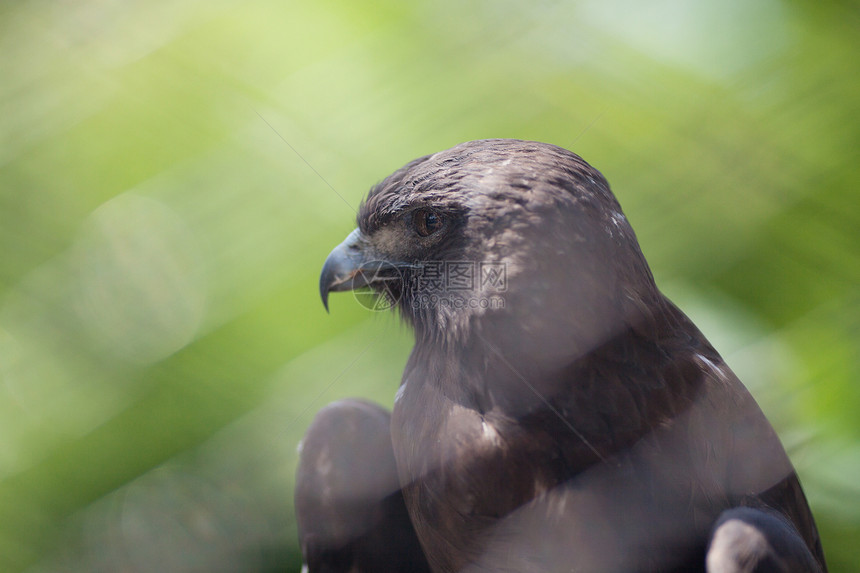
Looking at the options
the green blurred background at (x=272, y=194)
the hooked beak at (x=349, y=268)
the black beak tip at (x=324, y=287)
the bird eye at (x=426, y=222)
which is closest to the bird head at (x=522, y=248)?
the bird eye at (x=426, y=222)

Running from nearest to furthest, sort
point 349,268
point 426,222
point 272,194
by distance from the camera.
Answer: point 426,222 < point 349,268 < point 272,194

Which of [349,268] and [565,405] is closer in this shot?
[565,405]

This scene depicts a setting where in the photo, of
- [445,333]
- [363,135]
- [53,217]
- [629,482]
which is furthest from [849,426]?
[53,217]

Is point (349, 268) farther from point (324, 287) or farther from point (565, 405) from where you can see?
point (565, 405)

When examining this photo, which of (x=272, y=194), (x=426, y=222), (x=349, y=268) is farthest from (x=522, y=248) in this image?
(x=272, y=194)

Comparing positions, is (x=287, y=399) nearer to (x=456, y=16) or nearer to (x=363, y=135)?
(x=363, y=135)

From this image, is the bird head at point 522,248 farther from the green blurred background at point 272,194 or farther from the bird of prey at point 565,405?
the green blurred background at point 272,194
